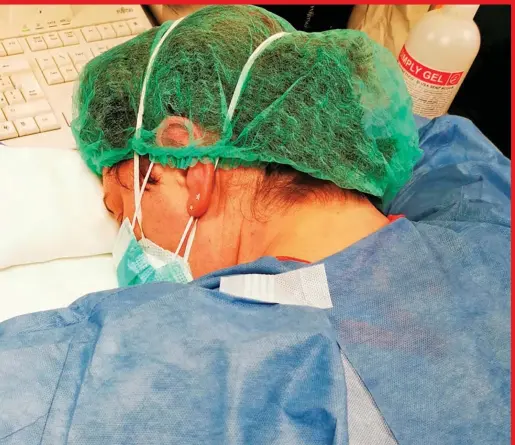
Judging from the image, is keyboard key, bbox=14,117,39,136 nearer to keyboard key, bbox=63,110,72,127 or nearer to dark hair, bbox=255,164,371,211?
keyboard key, bbox=63,110,72,127

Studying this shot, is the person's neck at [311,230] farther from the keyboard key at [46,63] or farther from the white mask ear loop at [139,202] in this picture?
the keyboard key at [46,63]

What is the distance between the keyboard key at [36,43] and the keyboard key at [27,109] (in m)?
0.12

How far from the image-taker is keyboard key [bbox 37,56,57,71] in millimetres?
1062

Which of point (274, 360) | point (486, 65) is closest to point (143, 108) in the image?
point (274, 360)

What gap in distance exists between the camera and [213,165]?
31.9 inches

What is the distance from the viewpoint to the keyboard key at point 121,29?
114 cm

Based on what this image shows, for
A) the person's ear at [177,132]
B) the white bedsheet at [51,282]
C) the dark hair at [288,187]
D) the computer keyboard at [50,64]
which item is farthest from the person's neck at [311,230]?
the computer keyboard at [50,64]

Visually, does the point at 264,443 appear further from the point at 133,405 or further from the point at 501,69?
the point at 501,69

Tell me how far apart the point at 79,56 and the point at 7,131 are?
20cm

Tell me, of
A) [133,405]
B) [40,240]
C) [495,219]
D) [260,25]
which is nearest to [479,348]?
[495,219]

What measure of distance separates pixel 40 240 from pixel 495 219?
632mm

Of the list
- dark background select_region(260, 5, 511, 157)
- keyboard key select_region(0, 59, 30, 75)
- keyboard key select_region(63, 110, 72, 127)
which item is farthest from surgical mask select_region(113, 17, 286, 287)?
dark background select_region(260, 5, 511, 157)

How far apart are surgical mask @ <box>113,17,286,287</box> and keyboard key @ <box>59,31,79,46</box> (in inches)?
12.3

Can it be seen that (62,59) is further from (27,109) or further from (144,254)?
(144,254)
